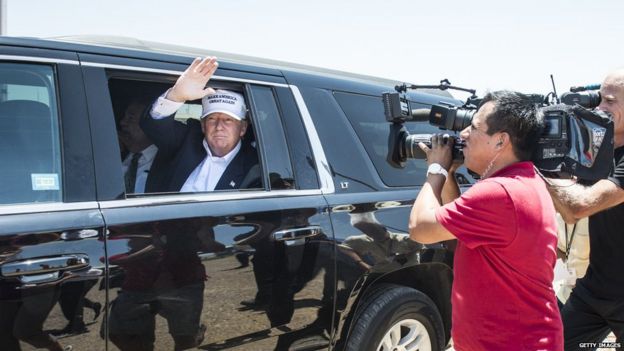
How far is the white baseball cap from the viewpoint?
278 cm

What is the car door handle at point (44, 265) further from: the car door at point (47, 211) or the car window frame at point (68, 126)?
the car window frame at point (68, 126)

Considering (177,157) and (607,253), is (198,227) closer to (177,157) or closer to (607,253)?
(177,157)

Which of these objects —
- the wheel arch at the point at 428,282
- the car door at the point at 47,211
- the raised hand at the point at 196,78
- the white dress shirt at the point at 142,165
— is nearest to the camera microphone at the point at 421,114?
the wheel arch at the point at 428,282

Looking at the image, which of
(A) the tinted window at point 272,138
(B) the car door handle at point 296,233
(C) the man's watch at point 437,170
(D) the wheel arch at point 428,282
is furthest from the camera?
(D) the wheel arch at point 428,282

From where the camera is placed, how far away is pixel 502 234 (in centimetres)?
192

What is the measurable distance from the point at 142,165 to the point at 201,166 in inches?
12.2

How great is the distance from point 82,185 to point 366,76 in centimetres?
236

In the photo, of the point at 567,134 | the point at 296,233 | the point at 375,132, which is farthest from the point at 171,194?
the point at 567,134

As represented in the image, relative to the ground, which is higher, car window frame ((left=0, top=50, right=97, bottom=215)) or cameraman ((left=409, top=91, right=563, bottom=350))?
car window frame ((left=0, top=50, right=97, bottom=215))

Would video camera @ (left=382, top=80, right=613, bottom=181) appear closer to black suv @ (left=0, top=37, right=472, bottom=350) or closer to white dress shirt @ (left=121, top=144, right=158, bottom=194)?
black suv @ (left=0, top=37, right=472, bottom=350)

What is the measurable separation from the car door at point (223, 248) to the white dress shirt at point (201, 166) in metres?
0.20

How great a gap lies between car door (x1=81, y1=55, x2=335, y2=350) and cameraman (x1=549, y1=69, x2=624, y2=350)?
1.13m

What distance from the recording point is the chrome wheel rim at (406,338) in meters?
3.00

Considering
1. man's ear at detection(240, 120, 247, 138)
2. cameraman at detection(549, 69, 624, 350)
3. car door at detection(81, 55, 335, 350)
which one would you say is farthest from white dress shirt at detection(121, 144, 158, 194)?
cameraman at detection(549, 69, 624, 350)
